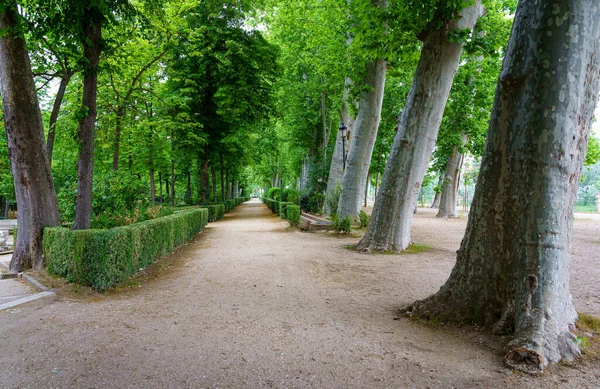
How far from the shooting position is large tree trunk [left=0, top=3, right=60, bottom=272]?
20.5 feet

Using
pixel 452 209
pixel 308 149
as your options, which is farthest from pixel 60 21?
pixel 452 209

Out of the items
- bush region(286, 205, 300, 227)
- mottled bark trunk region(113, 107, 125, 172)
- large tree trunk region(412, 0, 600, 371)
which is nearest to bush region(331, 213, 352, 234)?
bush region(286, 205, 300, 227)

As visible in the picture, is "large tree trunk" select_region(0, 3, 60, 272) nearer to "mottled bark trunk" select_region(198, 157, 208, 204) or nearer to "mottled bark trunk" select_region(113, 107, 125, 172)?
"mottled bark trunk" select_region(113, 107, 125, 172)

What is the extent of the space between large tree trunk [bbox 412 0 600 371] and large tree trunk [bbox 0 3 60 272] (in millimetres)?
7733

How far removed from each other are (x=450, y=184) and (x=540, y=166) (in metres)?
20.4

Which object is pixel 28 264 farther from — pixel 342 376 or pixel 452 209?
pixel 452 209

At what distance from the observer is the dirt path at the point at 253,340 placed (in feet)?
8.70

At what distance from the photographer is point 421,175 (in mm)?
8578

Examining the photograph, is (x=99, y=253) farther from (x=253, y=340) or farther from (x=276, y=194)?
(x=276, y=194)

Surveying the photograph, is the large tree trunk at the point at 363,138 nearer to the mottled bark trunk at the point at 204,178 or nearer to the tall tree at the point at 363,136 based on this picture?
the tall tree at the point at 363,136

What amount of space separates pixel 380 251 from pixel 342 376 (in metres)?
6.23

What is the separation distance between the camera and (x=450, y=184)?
22.1 m

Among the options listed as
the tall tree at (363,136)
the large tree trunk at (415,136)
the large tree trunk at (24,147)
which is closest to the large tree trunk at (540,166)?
the large tree trunk at (415,136)

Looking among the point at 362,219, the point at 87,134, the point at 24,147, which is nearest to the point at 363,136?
the point at 362,219
